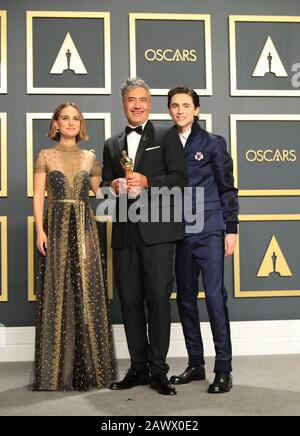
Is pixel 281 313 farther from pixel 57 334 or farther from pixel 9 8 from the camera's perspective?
pixel 9 8

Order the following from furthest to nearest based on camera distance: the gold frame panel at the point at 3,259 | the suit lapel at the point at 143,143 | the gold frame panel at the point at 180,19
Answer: the gold frame panel at the point at 180,19 → the gold frame panel at the point at 3,259 → the suit lapel at the point at 143,143

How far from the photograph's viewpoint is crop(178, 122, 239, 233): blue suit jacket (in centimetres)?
280

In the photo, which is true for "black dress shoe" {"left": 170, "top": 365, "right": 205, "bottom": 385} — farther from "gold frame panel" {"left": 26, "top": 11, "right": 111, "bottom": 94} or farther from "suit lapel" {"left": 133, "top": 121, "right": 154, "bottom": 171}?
"gold frame panel" {"left": 26, "top": 11, "right": 111, "bottom": 94}

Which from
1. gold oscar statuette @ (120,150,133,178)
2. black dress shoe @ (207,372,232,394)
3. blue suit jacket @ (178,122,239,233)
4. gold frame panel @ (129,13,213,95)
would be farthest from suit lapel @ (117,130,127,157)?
black dress shoe @ (207,372,232,394)

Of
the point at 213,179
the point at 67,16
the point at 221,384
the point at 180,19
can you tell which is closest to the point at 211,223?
the point at 213,179

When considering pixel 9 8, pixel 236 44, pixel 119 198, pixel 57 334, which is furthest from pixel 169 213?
pixel 9 8

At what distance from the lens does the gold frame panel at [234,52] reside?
150 inches

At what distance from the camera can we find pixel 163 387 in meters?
2.65

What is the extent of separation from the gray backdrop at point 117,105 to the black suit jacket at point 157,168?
3.24 feet

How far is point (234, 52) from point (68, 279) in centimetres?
184

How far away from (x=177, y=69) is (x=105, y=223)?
1.05 meters

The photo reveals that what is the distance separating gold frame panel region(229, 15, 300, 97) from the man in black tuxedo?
46.4 inches

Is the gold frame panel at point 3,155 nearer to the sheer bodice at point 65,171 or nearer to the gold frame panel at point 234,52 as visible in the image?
the sheer bodice at point 65,171

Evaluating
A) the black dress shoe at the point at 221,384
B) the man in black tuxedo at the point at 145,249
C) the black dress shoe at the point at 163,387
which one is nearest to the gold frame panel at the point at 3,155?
the man in black tuxedo at the point at 145,249
